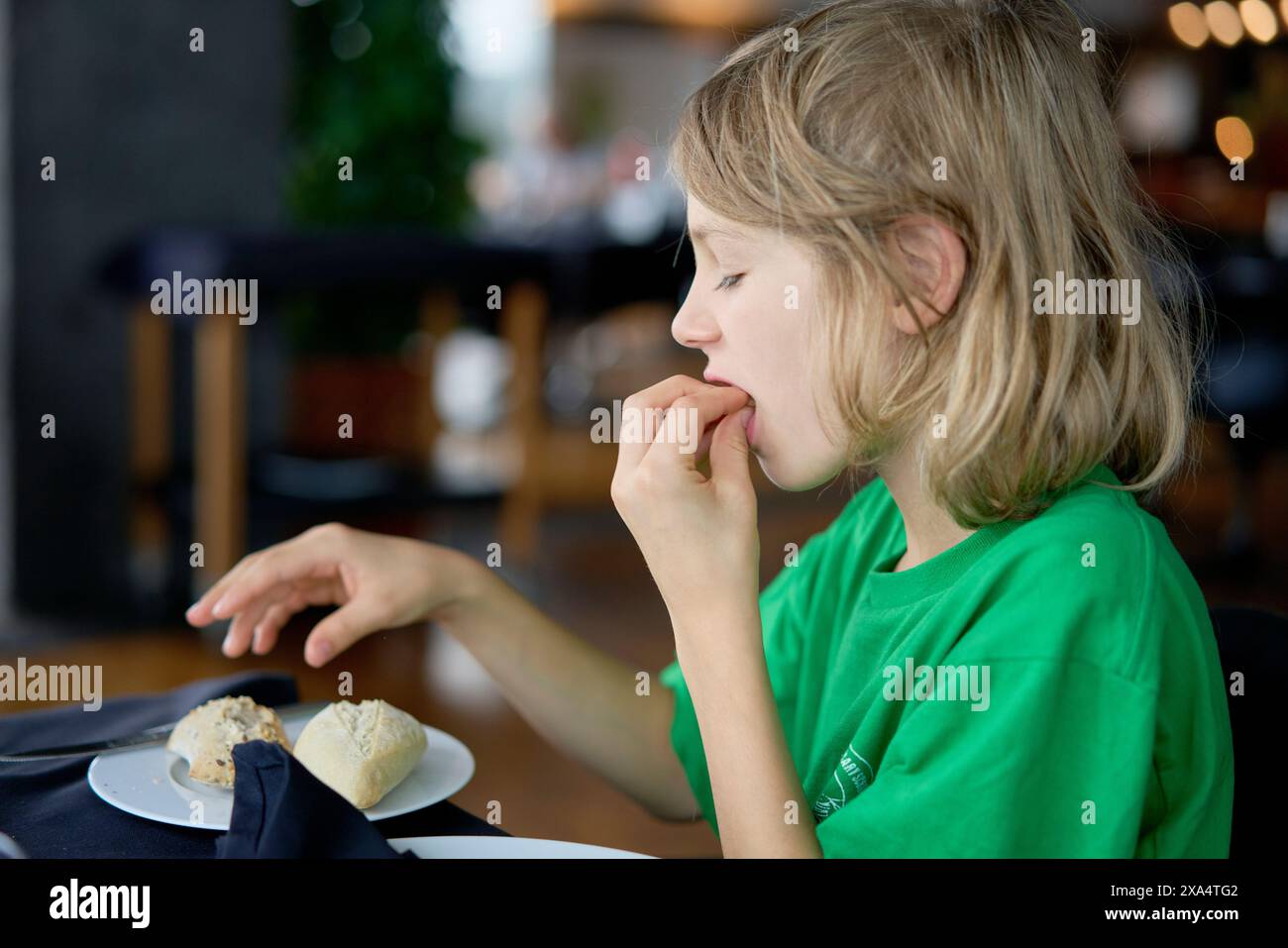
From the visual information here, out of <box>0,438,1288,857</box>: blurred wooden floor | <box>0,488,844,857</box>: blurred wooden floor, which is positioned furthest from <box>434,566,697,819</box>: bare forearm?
<box>0,488,844,857</box>: blurred wooden floor

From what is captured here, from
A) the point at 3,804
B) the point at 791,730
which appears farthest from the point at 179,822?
the point at 791,730

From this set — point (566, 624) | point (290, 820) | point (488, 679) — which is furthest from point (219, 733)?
point (566, 624)

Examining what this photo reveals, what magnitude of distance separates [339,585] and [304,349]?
309 cm

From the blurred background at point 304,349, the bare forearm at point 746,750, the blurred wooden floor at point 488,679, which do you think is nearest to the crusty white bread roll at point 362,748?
the bare forearm at point 746,750

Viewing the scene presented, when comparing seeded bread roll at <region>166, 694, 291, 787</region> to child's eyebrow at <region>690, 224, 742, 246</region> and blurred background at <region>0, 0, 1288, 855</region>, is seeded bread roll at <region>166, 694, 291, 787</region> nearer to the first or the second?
child's eyebrow at <region>690, 224, 742, 246</region>

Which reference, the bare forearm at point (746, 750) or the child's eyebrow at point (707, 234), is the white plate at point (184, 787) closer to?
the bare forearm at point (746, 750)

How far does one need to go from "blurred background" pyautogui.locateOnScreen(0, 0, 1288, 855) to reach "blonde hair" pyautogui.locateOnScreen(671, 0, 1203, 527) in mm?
1330

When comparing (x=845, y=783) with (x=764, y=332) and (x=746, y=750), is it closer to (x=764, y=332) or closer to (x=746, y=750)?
(x=746, y=750)

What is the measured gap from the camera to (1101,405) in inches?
29.0

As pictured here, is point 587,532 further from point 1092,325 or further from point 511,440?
point 1092,325

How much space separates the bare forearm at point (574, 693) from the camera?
3.17 feet

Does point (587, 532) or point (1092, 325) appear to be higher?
point (1092, 325)
